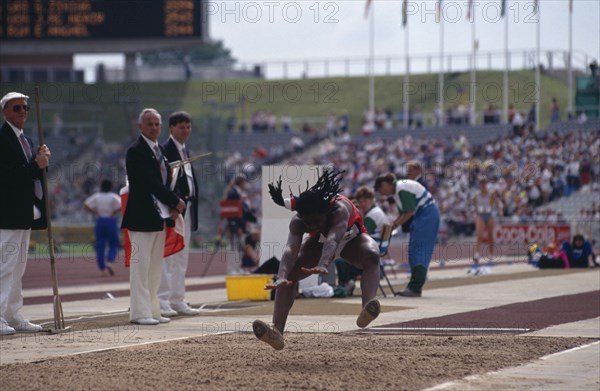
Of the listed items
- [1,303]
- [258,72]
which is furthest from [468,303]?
[258,72]

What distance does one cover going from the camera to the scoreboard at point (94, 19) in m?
44.5

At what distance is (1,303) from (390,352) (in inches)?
183

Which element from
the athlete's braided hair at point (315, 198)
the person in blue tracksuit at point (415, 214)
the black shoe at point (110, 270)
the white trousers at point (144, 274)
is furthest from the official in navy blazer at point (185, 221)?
the black shoe at point (110, 270)

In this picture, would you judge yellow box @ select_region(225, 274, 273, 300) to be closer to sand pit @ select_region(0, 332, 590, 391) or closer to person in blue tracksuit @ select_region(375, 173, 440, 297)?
person in blue tracksuit @ select_region(375, 173, 440, 297)

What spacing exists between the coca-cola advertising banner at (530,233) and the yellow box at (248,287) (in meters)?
16.5

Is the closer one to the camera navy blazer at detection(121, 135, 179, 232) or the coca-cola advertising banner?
navy blazer at detection(121, 135, 179, 232)

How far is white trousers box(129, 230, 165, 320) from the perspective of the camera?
13.1m

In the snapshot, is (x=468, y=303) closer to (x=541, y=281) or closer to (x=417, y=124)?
(x=541, y=281)

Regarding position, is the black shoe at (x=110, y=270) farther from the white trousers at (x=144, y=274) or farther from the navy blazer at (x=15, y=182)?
the navy blazer at (x=15, y=182)

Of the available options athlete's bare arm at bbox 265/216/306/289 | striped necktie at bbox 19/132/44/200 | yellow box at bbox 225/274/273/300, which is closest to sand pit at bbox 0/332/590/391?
athlete's bare arm at bbox 265/216/306/289

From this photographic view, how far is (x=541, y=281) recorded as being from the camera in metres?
20.5

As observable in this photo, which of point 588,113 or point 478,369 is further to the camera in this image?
point 588,113

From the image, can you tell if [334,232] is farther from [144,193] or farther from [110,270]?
[110,270]

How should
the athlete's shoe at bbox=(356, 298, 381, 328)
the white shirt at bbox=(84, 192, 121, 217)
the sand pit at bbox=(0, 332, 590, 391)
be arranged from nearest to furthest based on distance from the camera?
the sand pit at bbox=(0, 332, 590, 391)
the athlete's shoe at bbox=(356, 298, 381, 328)
the white shirt at bbox=(84, 192, 121, 217)
